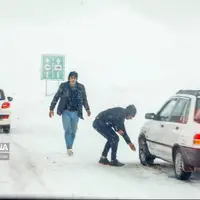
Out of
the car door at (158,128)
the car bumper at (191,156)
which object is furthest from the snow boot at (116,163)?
the car bumper at (191,156)

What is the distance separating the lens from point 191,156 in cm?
1060

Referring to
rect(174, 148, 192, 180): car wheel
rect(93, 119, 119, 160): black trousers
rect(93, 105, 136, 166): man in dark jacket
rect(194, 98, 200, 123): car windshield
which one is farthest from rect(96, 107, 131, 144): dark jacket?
rect(194, 98, 200, 123): car windshield

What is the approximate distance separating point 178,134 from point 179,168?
21.4 inches

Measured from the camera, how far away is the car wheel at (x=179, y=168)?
11.0 m

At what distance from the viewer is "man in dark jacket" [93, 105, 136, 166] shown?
13.1 meters

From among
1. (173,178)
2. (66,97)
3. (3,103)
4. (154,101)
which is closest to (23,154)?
(66,97)

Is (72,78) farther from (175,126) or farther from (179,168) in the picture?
(179,168)

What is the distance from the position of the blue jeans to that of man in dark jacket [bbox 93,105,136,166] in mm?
1262

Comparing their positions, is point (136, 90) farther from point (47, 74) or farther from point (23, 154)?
point (23, 154)

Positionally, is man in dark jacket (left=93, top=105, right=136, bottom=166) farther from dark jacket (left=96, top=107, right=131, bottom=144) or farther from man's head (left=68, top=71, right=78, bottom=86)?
man's head (left=68, top=71, right=78, bottom=86)

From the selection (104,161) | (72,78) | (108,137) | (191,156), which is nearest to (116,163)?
(104,161)

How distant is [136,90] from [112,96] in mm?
1940

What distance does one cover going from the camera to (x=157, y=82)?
46.9 meters

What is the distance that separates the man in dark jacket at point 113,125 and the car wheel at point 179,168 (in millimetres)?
1923
